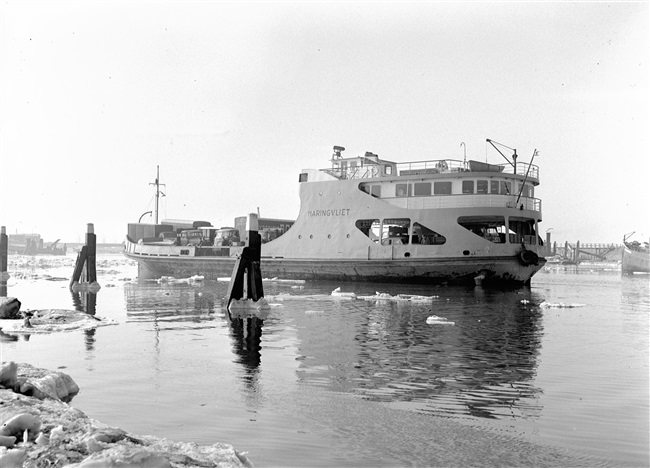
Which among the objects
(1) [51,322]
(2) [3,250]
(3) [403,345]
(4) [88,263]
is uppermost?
(2) [3,250]

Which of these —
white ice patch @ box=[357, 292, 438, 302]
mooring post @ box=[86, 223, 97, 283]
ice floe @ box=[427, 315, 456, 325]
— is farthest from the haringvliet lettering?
ice floe @ box=[427, 315, 456, 325]

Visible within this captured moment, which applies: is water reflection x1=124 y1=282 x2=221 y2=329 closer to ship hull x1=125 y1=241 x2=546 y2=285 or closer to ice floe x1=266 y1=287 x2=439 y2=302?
ice floe x1=266 y1=287 x2=439 y2=302

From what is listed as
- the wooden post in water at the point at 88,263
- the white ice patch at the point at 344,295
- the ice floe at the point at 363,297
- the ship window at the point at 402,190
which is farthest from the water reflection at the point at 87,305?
the ship window at the point at 402,190

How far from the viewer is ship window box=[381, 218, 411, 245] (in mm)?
29656

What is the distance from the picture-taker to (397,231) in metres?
30.9

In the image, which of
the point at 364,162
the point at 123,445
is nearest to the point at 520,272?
the point at 364,162

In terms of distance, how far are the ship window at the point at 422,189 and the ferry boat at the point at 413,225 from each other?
0.15 feet

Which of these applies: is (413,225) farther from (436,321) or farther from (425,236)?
(436,321)

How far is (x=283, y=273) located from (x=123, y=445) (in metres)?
28.4

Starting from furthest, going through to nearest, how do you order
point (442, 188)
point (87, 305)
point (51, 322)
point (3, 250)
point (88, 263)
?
point (3, 250), point (442, 188), point (88, 263), point (87, 305), point (51, 322)

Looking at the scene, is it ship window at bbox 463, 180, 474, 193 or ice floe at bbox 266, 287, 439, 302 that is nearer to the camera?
ice floe at bbox 266, 287, 439, 302

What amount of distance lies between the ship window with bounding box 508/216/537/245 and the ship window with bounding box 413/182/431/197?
393 centimetres

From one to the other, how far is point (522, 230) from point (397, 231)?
235 inches

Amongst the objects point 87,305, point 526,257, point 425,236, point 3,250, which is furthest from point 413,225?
point 3,250
